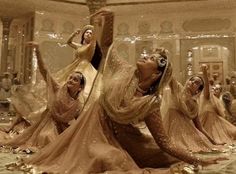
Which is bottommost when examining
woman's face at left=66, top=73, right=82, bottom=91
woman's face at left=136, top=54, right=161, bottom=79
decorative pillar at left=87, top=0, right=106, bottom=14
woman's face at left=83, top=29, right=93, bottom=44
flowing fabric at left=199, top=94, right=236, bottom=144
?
flowing fabric at left=199, top=94, right=236, bottom=144

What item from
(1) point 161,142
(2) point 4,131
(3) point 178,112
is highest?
(1) point 161,142

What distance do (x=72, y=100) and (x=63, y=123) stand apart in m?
0.35

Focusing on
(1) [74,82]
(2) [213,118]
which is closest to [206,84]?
(2) [213,118]

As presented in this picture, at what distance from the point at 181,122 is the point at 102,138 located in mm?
2427

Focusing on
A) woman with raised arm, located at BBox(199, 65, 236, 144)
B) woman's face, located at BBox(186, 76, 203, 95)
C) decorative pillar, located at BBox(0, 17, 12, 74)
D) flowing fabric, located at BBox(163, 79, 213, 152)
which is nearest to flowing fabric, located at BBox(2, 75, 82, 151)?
flowing fabric, located at BBox(163, 79, 213, 152)

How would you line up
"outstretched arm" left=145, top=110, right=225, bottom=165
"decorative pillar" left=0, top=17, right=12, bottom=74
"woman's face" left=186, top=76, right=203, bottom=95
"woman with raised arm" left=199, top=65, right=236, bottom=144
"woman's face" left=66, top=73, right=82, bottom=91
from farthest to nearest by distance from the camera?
1. "decorative pillar" left=0, top=17, right=12, bottom=74
2. "woman with raised arm" left=199, top=65, right=236, bottom=144
3. "woman's face" left=186, top=76, right=203, bottom=95
4. "woman's face" left=66, top=73, right=82, bottom=91
5. "outstretched arm" left=145, top=110, right=225, bottom=165

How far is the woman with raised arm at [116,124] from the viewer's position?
255 centimetres

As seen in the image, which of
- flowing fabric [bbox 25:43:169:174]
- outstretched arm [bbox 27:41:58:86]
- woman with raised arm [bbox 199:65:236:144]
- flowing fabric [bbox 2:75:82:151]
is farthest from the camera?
woman with raised arm [bbox 199:65:236:144]

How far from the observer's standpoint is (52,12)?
44.7 ft

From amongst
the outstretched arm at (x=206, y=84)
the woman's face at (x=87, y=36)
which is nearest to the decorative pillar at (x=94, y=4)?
the woman's face at (x=87, y=36)

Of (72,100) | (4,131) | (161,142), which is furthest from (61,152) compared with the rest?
(4,131)

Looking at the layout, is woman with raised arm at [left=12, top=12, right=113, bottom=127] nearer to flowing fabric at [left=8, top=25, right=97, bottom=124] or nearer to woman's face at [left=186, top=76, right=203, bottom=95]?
flowing fabric at [left=8, top=25, right=97, bottom=124]

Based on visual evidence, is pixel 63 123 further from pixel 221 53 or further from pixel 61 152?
pixel 221 53

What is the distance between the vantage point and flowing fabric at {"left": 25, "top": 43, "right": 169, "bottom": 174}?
98.6 inches
